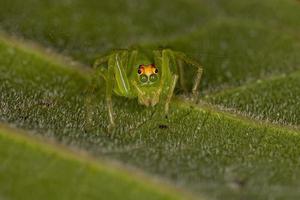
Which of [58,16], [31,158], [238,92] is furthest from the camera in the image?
[58,16]

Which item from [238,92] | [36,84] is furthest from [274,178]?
[36,84]

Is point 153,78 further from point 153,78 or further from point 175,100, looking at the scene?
point 175,100

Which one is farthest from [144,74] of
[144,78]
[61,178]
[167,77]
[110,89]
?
[61,178]

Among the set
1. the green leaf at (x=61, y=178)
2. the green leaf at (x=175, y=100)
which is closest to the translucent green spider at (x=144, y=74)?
the green leaf at (x=175, y=100)

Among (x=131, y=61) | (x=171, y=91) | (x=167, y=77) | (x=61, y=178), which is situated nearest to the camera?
(x=61, y=178)

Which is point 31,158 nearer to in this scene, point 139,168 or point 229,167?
point 139,168

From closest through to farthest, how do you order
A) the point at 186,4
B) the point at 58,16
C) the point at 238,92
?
the point at 238,92 → the point at 58,16 → the point at 186,4

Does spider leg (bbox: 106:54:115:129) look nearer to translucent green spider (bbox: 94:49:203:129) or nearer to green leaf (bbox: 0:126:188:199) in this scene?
translucent green spider (bbox: 94:49:203:129)

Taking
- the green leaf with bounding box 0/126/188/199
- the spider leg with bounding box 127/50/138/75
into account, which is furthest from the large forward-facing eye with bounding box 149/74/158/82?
the green leaf with bounding box 0/126/188/199

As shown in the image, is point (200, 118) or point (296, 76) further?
point (296, 76)
